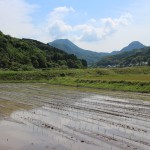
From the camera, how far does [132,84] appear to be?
33250mm

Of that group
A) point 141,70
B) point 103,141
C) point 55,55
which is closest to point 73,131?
point 103,141

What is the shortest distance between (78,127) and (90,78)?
31.2 m

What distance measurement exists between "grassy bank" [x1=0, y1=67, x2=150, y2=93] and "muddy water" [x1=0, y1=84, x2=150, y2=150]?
10.1 meters

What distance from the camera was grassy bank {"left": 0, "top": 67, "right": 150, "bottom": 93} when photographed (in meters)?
33.2

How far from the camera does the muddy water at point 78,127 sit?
1243cm

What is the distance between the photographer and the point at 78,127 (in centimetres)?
1548

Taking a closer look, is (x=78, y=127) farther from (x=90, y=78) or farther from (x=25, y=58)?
(x=25, y=58)

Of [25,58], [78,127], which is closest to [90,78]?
[78,127]

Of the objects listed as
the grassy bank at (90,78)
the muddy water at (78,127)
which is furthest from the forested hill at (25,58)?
the muddy water at (78,127)

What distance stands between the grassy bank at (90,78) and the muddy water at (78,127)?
10.1 m

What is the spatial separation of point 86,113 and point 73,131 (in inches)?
206

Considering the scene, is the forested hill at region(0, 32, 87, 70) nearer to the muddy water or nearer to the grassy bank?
the grassy bank

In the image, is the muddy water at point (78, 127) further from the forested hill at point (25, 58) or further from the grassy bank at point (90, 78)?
the forested hill at point (25, 58)

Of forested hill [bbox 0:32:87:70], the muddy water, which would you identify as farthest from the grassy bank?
forested hill [bbox 0:32:87:70]
